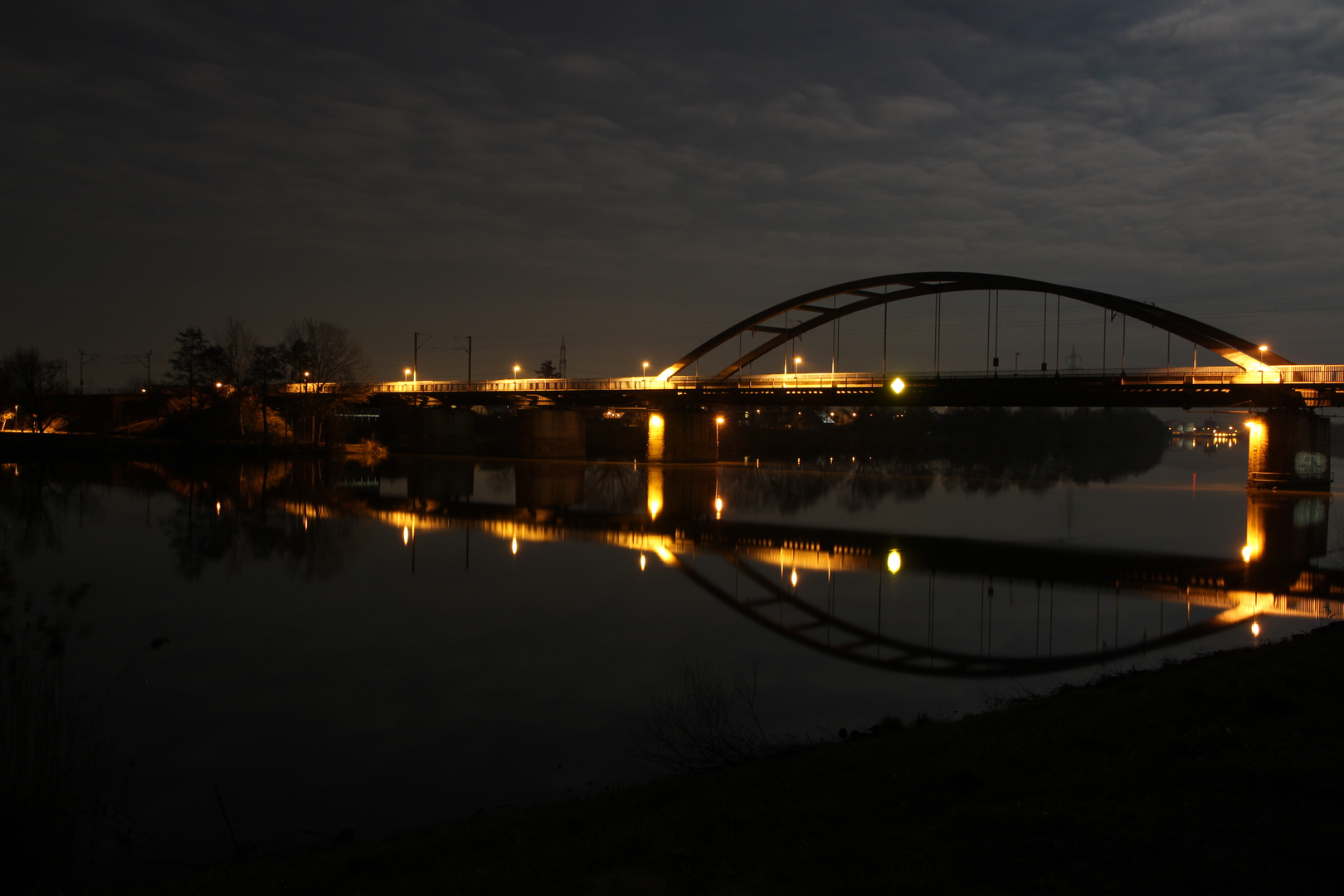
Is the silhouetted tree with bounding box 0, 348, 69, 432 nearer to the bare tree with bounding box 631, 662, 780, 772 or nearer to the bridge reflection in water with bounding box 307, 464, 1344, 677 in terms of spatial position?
the bridge reflection in water with bounding box 307, 464, 1344, 677

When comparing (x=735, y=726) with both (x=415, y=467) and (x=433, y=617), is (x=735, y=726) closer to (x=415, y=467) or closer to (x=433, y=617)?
(x=433, y=617)

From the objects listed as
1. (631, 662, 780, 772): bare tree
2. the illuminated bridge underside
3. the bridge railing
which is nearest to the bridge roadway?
the bridge railing

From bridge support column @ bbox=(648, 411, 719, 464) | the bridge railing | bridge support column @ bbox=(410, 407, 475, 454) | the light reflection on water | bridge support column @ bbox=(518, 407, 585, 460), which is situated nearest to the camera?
the light reflection on water

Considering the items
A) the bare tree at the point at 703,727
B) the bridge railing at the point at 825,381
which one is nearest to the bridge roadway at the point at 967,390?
the bridge railing at the point at 825,381

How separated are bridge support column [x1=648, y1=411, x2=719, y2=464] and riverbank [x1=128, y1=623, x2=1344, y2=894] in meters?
64.9

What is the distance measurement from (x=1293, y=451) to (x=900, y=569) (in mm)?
39490

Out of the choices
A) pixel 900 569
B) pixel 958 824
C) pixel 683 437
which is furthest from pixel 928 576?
pixel 683 437

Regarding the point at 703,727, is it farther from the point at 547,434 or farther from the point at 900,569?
the point at 547,434

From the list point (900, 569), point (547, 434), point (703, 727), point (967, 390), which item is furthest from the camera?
point (547, 434)

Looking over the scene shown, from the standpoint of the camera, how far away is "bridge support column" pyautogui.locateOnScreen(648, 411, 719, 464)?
7331cm

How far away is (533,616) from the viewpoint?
16.2 metres

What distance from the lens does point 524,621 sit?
1578 centimetres

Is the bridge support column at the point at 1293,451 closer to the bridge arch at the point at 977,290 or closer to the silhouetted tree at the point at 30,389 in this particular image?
the bridge arch at the point at 977,290

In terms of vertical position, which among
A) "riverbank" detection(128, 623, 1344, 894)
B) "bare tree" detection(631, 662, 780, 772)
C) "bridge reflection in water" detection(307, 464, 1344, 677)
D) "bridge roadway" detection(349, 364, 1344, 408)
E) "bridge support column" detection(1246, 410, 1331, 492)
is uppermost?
"bridge roadway" detection(349, 364, 1344, 408)
